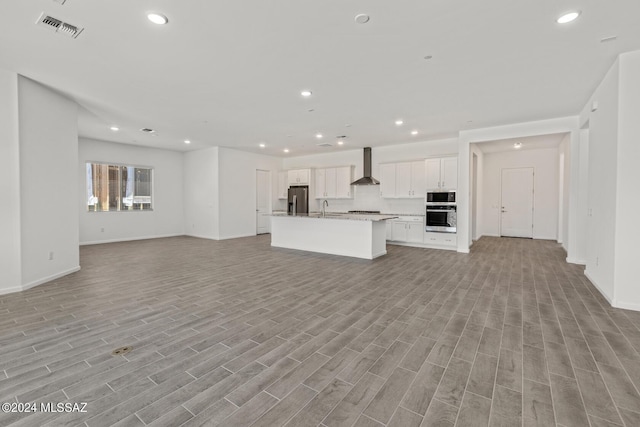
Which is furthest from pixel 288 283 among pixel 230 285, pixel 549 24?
pixel 549 24

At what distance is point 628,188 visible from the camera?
3463 mm

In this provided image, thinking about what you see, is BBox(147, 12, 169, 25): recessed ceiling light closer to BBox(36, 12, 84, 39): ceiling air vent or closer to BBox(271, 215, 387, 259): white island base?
BBox(36, 12, 84, 39): ceiling air vent

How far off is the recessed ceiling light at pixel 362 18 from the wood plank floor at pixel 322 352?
122 inches

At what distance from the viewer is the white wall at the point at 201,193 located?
31.2ft

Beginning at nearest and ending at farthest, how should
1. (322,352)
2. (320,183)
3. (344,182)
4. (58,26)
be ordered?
1. (322,352)
2. (58,26)
3. (344,182)
4. (320,183)

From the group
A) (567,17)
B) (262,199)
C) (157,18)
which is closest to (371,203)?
(262,199)

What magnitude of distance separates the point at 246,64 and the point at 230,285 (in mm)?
3221

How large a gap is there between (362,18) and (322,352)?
10.3 feet

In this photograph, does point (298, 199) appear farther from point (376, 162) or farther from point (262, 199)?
point (376, 162)

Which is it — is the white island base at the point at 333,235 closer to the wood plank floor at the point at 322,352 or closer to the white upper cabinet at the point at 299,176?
the wood plank floor at the point at 322,352

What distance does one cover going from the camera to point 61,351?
2.47 metres

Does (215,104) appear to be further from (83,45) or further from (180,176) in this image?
(180,176)

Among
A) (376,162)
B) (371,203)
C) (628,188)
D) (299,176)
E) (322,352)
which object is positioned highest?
(376,162)

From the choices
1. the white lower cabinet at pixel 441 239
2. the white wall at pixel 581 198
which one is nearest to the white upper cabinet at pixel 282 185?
the white lower cabinet at pixel 441 239
